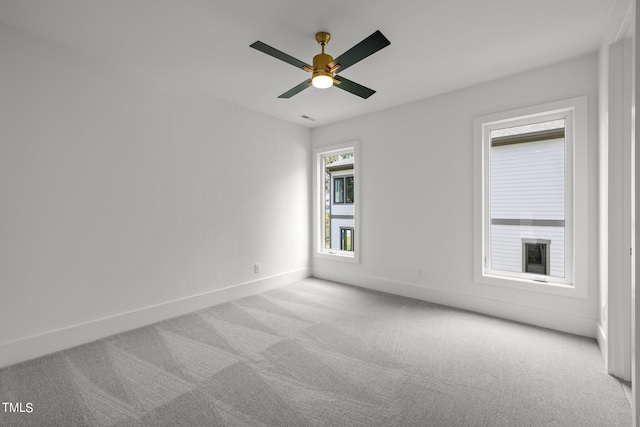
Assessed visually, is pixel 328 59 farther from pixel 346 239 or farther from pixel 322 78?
pixel 346 239

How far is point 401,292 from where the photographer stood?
4.10 meters

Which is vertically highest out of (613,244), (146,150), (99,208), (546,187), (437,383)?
(146,150)

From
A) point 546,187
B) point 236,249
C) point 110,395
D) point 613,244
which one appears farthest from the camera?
point 236,249

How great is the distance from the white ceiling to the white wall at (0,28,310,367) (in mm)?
359

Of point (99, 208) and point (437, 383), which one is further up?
point (99, 208)

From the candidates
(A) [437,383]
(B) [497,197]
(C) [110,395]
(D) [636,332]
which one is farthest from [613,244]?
(C) [110,395]

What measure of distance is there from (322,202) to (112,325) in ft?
11.0

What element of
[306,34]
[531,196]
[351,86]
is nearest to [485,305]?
[531,196]

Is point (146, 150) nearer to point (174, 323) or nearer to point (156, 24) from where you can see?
point (156, 24)

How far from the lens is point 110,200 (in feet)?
9.52

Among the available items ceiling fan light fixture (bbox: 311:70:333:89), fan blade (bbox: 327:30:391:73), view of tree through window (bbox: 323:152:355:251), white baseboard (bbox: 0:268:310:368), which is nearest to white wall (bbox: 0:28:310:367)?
white baseboard (bbox: 0:268:310:368)

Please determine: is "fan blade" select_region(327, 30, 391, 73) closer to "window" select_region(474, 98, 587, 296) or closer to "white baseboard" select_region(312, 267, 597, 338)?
"window" select_region(474, 98, 587, 296)

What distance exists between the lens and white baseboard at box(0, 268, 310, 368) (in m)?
2.37

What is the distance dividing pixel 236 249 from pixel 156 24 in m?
2.63
